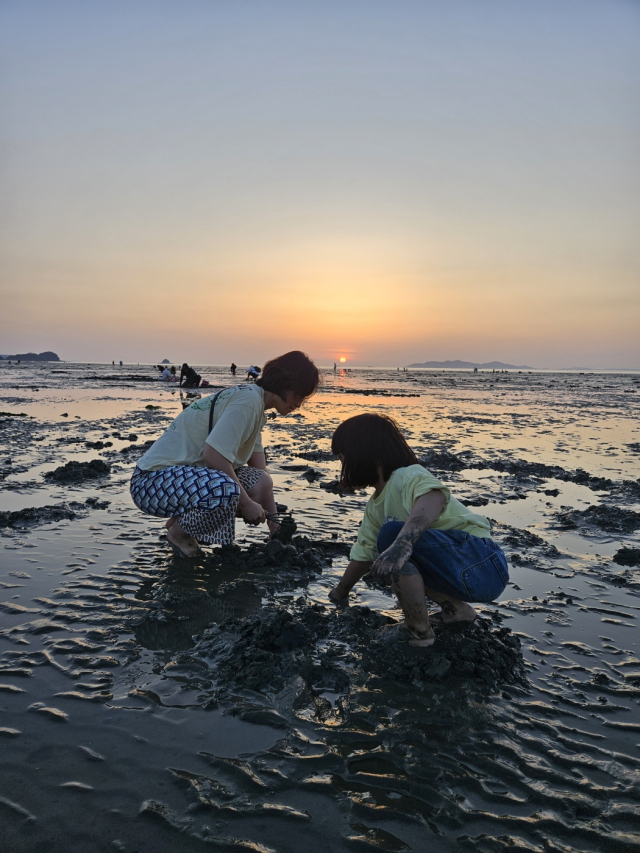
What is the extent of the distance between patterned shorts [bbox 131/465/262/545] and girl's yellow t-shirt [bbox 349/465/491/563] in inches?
56.3

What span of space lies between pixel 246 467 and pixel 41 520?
93.7 inches

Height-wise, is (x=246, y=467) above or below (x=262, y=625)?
above

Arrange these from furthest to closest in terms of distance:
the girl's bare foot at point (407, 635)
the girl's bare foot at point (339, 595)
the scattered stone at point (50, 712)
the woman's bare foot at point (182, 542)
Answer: the woman's bare foot at point (182, 542) → the girl's bare foot at point (339, 595) → the girl's bare foot at point (407, 635) → the scattered stone at point (50, 712)

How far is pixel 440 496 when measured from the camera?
327 cm

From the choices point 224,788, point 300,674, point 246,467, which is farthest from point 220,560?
point 224,788

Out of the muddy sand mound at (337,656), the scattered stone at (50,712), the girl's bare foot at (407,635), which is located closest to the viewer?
the scattered stone at (50,712)

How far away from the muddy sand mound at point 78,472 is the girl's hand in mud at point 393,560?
6094 millimetres

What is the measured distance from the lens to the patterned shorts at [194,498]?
4.56 metres

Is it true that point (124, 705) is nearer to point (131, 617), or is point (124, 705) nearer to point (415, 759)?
point (131, 617)

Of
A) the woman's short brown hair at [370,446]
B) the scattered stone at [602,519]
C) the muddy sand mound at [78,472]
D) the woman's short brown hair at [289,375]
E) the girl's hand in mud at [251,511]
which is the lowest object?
the scattered stone at [602,519]

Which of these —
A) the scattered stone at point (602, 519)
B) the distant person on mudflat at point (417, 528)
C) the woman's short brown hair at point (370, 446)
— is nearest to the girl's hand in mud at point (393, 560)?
the distant person on mudflat at point (417, 528)

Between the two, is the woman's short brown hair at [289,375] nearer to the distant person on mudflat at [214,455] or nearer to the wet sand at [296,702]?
the distant person on mudflat at [214,455]

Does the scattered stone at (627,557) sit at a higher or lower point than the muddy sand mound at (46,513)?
lower

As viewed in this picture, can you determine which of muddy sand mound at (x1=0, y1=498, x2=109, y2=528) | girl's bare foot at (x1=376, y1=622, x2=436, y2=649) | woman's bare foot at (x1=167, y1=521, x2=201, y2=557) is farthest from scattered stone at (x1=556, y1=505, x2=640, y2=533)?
muddy sand mound at (x1=0, y1=498, x2=109, y2=528)
